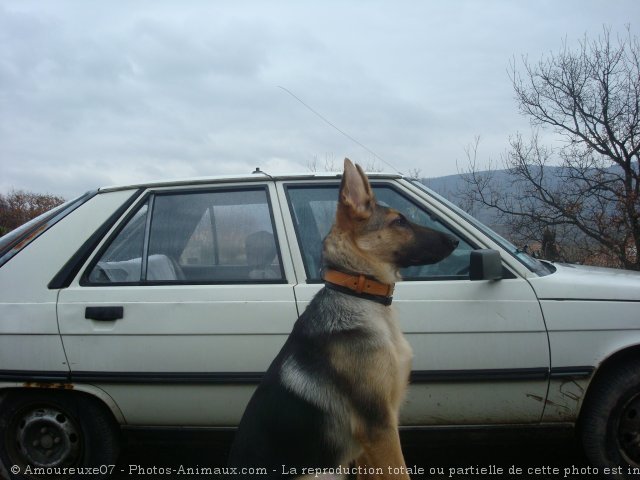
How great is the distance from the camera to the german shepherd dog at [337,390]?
2.00 metres

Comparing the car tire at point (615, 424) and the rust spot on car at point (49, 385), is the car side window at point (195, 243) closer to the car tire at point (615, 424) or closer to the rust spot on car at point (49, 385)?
the rust spot on car at point (49, 385)

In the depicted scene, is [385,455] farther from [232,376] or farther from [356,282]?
[232,376]

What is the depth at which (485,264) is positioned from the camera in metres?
2.58

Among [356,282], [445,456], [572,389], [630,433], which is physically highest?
[356,282]

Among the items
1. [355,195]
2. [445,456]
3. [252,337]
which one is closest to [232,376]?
[252,337]

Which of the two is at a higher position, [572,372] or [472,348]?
[472,348]

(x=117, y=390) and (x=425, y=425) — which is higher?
(x=117, y=390)

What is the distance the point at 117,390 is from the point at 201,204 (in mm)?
1234

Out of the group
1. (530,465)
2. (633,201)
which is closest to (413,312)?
(530,465)

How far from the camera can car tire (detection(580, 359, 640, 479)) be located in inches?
106

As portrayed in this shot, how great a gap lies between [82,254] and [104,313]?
16.6 inches

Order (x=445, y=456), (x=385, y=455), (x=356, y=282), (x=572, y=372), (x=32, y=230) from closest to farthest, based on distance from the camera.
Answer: (x=385, y=455)
(x=356, y=282)
(x=572, y=372)
(x=32, y=230)
(x=445, y=456)

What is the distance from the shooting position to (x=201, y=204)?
10.5 ft

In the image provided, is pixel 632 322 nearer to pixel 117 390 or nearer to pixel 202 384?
pixel 202 384
